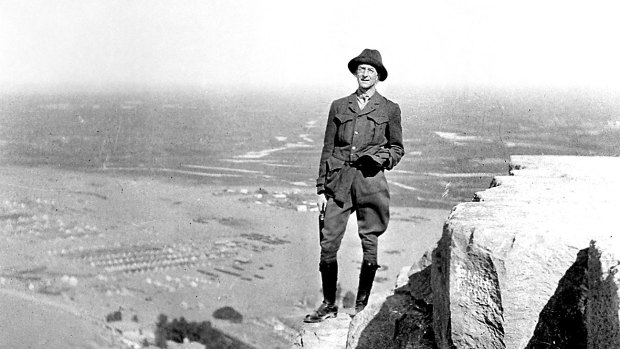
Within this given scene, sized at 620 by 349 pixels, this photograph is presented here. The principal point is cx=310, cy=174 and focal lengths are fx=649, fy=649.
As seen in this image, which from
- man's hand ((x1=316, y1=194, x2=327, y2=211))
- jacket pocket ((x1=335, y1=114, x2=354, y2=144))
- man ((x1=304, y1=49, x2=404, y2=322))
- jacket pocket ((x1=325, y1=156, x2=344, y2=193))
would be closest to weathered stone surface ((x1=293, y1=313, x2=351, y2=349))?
man ((x1=304, y1=49, x2=404, y2=322))

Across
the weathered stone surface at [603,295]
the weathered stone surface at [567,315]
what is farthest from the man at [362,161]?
the weathered stone surface at [603,295]

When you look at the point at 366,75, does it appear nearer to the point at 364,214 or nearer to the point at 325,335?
the point at 364,214

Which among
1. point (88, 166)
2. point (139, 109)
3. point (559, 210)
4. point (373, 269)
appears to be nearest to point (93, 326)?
point (373, 269)

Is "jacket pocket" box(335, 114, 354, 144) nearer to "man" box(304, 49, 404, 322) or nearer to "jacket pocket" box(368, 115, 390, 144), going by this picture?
"man" box(304, 49, 404, 322)

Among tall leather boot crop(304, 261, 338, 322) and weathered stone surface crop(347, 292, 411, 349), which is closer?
weathered stone surface crop(347, 292, 411, 349)

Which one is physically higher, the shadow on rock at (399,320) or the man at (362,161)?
the man at (362,161)

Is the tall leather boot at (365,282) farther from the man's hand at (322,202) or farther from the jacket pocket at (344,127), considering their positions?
the jacket pocket at (344,127)
